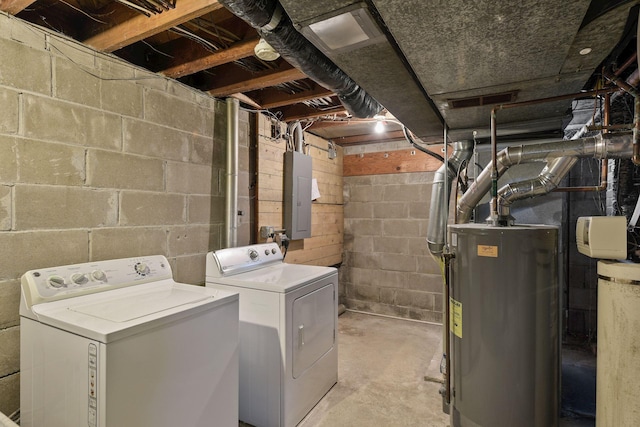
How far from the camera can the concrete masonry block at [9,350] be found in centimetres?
151

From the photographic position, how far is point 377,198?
165 inches

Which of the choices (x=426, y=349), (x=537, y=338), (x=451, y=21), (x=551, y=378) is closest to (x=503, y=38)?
(x=451, y=21)

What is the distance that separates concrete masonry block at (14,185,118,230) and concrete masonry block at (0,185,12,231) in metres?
0.02

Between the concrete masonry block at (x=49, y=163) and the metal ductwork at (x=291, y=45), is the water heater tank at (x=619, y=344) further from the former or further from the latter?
the concrete masonry block at (x=49, y=163)

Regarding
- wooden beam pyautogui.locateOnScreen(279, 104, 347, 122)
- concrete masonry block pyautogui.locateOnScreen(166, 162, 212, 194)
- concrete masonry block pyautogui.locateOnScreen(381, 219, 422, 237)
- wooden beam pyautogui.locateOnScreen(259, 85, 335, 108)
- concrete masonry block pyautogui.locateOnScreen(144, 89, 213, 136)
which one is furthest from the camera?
concrete masonry block pyautogui.locateOnScreen(381, 219, 422, 237)

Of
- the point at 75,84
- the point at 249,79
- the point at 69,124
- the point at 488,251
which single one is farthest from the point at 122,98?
the point at 488,251

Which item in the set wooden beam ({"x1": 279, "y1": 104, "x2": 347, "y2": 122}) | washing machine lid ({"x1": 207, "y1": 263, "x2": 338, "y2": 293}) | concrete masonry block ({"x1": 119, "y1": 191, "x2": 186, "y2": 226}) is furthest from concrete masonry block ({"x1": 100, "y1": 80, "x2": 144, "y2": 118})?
wooden beam ({"x1": 279, "y1": 104, "x2": 347, "y2": 122})

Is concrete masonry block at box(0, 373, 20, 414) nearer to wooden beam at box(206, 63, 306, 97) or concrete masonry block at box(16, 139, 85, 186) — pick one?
concrete masonry block at box(16, 139, 85, 186)

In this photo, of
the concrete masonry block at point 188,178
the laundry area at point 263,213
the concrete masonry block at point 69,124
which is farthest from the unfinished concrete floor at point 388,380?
the concrete masonry block at point 69,124

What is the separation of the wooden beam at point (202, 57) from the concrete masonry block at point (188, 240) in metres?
1.03

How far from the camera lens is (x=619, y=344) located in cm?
137

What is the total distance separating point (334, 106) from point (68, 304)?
2299 mm

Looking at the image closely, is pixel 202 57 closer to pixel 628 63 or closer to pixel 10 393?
pixel 10 393

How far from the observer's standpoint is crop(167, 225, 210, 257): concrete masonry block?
2.23 meters
